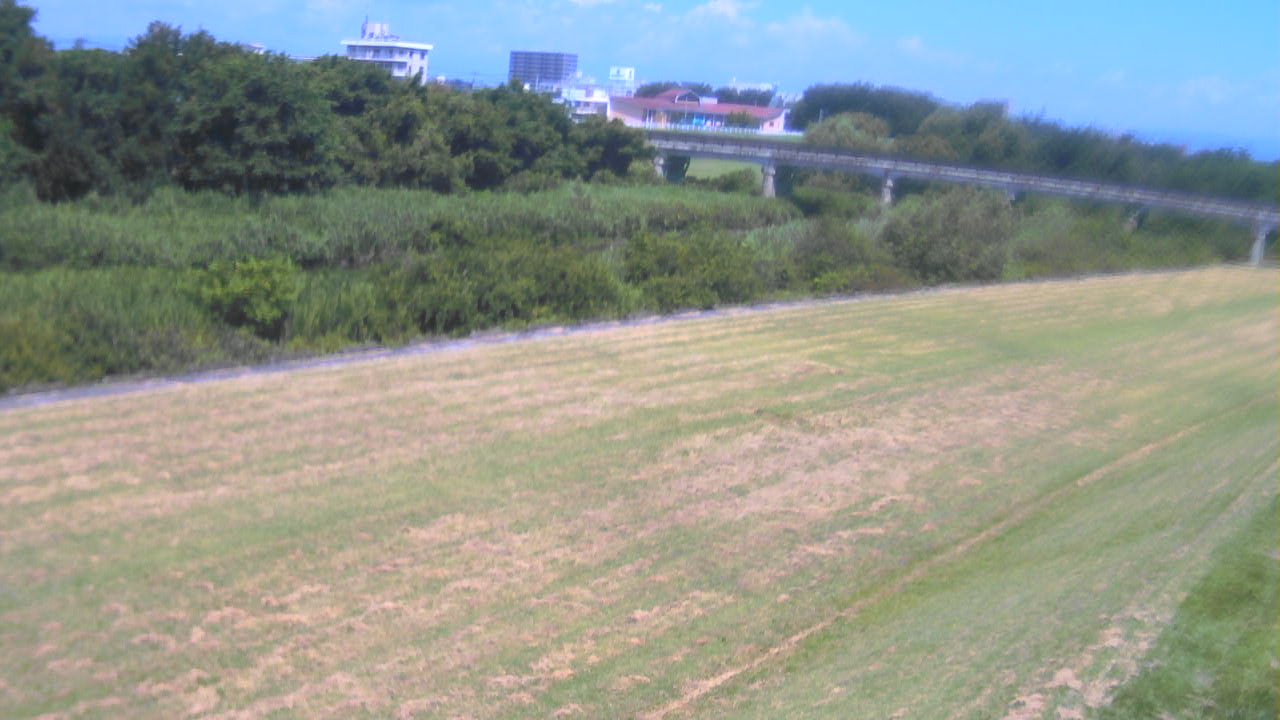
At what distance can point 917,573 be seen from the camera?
25.0 ft

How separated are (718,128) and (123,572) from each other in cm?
5880

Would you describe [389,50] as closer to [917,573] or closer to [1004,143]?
[1004,143]

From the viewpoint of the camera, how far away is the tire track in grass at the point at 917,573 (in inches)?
230

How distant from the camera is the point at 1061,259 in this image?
28281mm

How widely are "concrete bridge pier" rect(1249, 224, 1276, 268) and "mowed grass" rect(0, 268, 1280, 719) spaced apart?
762 inches

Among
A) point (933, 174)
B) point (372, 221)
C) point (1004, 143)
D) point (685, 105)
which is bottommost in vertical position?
point (372, 221)

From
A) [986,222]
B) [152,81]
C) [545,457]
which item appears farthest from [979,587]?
[152,81]

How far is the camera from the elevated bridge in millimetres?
30703

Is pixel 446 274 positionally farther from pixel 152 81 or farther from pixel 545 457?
pixel 152 81

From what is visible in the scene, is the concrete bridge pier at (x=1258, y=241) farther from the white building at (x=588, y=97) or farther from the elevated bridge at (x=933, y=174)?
the white building at (x=588, y=97)

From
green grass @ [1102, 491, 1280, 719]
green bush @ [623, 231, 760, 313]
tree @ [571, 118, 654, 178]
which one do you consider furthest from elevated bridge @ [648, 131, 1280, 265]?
green grass @ [1102, 491, 1280, 719]

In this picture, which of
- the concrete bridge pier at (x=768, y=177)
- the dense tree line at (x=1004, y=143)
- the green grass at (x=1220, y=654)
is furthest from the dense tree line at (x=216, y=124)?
the green grass at (x=1220, y=654)

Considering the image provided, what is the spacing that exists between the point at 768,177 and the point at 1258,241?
2091 centimetres

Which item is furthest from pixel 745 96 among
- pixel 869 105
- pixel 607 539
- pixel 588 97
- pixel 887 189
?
pixel 607 539
